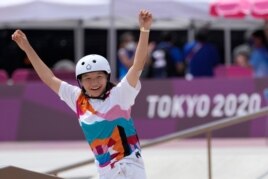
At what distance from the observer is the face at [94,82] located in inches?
245

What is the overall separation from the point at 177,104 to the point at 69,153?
2.32m

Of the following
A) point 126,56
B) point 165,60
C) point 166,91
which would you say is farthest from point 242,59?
point 166,91

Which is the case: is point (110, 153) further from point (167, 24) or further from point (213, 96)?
point (167, 24)

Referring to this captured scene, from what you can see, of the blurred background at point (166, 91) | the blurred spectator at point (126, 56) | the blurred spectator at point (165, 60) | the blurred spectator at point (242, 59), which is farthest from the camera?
the blurred spectator at point (242, 59)

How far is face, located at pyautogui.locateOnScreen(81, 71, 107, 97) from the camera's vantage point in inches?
245

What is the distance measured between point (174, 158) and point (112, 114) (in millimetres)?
6027

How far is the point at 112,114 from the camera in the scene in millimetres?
6195

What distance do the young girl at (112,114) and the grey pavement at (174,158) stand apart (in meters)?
2.40

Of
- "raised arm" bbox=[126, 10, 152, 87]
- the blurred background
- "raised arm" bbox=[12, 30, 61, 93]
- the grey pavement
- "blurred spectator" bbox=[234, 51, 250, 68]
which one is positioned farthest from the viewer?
"blurred spectator" bbox=[234, 51, 250, 68]

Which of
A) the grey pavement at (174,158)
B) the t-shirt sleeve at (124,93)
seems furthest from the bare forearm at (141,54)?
the grey pavement at (174,158)

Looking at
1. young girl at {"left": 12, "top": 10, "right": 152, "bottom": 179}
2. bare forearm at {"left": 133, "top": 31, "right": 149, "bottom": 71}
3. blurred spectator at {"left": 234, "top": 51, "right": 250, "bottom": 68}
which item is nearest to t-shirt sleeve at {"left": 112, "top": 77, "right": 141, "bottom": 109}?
young girl at {"left": 12, "top": 10, "right": 152, "bottom": 179}

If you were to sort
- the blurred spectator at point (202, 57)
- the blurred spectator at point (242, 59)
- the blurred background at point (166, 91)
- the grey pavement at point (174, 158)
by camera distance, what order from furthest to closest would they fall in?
the blurred spectator at point (242, 59) → the blurred spectator at point (202, 57) → the blurred background at point (166, 91) → the grey pavement at point (174, 158)

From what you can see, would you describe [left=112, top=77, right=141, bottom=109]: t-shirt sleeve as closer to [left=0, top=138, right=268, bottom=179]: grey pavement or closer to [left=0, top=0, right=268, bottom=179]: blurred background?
[left=0, top=138, right=268, bottom=179]: grey pavement

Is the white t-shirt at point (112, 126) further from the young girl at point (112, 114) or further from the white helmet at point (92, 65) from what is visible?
the white helmet at point (92, 65)
